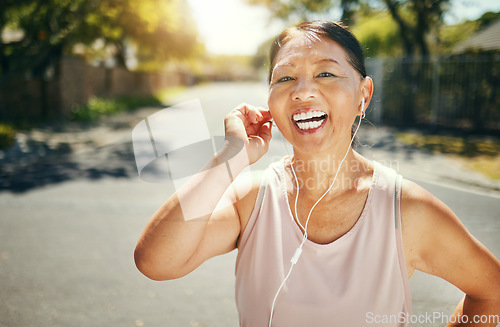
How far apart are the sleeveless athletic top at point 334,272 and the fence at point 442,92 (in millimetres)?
11475

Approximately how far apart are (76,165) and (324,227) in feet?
27.9

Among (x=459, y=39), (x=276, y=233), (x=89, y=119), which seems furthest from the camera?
(x=89, y=119)

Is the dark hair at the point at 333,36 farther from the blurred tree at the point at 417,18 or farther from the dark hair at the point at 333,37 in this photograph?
the blurred tree at the point at 417,18

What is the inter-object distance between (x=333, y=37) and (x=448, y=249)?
3.15 ft

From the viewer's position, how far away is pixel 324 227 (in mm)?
1751

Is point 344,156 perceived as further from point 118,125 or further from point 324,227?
point 118,125

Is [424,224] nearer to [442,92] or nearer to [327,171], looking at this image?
[327,171]

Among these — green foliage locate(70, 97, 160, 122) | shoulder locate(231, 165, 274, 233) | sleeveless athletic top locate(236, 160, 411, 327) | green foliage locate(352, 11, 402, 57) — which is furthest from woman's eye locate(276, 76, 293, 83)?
green foliage locate(352, 11, 402, 57)

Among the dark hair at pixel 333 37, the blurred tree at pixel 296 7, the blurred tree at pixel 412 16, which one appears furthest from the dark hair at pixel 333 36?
the blurred tree at pixel 296 7

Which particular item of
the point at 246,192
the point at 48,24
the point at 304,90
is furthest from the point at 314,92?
the point at 48,24

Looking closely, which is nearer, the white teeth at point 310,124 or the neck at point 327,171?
the white teeth at point 310,124

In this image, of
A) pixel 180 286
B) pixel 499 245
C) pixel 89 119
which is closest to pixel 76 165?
pixel 180 286

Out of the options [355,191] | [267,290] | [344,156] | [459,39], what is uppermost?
[459,39]

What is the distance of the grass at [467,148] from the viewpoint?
8.80 m
